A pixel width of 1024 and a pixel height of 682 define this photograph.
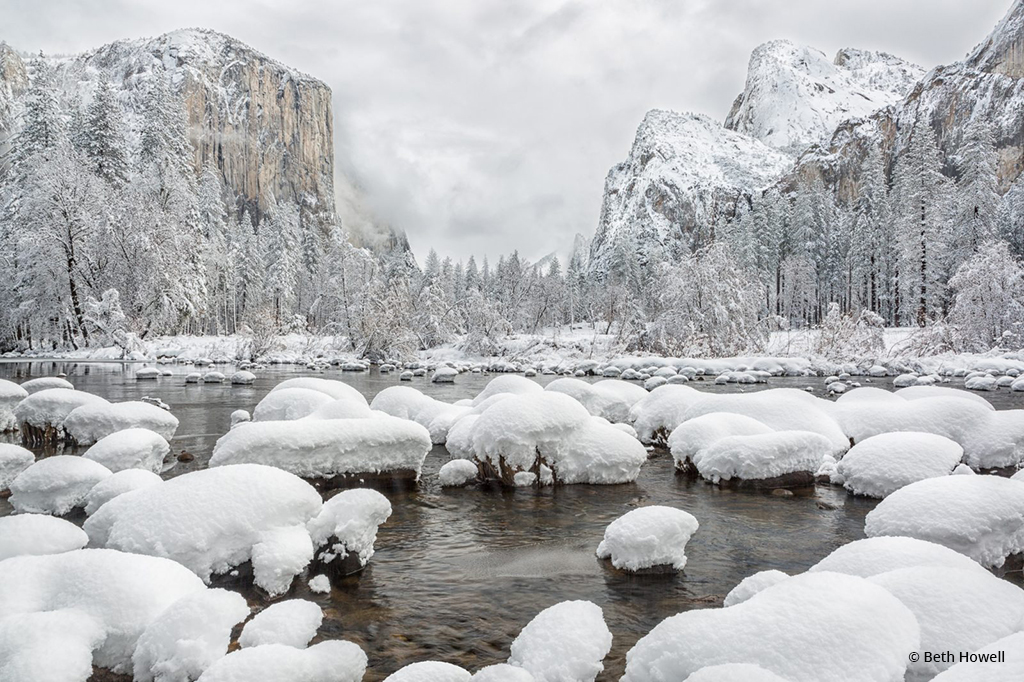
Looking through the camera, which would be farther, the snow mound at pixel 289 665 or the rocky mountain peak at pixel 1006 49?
the rocky mountain peak at pixel 1006 49

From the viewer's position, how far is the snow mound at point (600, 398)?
12.8 m

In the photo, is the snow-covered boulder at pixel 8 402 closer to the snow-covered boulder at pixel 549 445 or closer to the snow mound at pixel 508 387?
the snow mound at pixel 508 387

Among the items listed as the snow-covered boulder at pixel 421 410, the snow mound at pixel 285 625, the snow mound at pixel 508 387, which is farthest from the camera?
the snow mound at pixel 508 387

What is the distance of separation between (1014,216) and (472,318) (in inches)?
1661

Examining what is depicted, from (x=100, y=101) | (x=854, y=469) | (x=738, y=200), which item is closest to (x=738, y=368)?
(x=854, y=469)

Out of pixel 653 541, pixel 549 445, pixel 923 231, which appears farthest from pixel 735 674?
pixel 923 231

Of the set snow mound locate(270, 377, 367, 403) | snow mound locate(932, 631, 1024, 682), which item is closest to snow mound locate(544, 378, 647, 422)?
snow mound locate(270, 377, 367, 403)

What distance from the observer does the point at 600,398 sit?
1298cm

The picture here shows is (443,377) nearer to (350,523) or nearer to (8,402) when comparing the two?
(8,402)

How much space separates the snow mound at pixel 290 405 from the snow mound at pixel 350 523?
5.03 m

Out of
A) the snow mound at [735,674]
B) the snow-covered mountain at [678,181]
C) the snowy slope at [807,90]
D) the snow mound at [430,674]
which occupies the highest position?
the snowy slope at [807,90]

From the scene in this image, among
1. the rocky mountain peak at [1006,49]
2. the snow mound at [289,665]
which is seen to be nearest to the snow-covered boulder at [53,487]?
the snow mound at [289,665]

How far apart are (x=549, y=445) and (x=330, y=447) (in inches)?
117

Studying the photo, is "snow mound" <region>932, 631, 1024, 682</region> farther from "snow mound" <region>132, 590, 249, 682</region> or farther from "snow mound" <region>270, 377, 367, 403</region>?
"snow mound" <region>270, 377, 367, 403</region>
